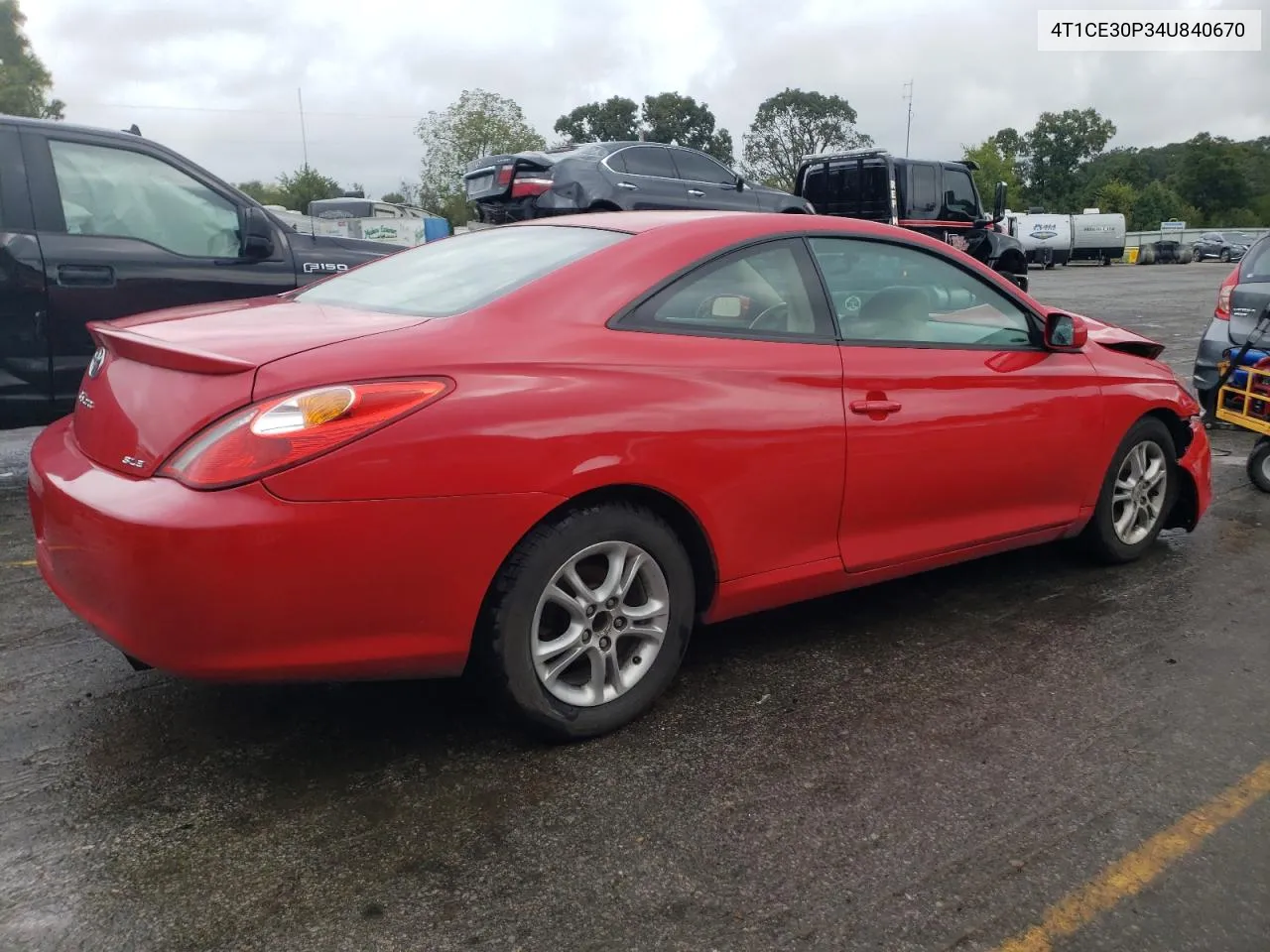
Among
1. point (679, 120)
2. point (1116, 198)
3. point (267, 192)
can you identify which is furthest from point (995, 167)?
point (267, 192)

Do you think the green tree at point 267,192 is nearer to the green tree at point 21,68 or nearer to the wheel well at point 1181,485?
the green tree at point 21,68

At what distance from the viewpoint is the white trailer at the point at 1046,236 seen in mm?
44125

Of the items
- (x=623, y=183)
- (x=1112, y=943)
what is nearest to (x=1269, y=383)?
(x=1112, y=943)

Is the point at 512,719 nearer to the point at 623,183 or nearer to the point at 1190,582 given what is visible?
the point at 1190,582

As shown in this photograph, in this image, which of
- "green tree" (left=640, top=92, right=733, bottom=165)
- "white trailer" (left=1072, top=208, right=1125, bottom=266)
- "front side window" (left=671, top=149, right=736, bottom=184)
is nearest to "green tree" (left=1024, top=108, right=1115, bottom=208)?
"green tree" (left=640, top=92, right=733, bottom=165)

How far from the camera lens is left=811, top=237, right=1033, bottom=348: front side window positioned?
11.5ft

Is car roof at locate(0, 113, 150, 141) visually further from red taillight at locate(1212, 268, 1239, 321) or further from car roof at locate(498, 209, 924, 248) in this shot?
red taillight at locate(1212, 268, 1239, 321)

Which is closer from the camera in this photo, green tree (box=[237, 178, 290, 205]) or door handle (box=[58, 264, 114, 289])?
door handle (box=[58, 264, 114, 289])

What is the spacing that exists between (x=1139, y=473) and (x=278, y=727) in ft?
11.5

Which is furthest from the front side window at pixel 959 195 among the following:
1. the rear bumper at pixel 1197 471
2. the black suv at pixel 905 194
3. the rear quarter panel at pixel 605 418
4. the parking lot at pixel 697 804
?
the rear quarter panel at pixel 605 418

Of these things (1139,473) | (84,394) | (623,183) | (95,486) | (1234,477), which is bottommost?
(1234,477)

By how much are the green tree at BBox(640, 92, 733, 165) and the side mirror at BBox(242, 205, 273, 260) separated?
8684cm

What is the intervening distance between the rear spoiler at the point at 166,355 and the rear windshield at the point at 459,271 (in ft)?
1.87

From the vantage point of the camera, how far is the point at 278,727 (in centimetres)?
291
